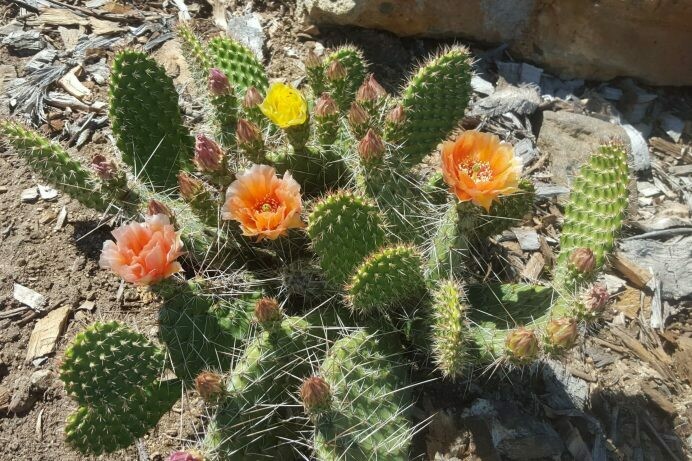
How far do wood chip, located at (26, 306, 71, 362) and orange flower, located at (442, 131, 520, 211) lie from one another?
1740 mm

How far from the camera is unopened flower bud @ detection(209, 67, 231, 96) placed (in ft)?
7.92

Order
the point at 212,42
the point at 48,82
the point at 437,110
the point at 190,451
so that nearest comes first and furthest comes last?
the point at 190,451 < the point at 437,110 < the point at 212,42 < the point at 48,82

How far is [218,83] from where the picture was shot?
242cm

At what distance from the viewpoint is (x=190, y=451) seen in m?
1.85

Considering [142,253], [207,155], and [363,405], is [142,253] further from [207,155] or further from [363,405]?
[363,405]

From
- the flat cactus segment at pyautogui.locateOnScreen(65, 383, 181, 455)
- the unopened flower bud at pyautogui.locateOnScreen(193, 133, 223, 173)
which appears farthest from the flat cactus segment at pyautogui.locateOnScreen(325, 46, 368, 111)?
the flat cactus segment at pyautogui.locateOnScreen(65, 383, 181, 455)

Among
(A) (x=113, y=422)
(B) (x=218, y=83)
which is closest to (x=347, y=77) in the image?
(B) (x=218, y=83)

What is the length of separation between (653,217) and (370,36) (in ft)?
6.31

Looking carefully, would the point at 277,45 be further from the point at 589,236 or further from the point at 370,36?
the point at 589,236

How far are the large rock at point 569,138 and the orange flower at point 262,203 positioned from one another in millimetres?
1853

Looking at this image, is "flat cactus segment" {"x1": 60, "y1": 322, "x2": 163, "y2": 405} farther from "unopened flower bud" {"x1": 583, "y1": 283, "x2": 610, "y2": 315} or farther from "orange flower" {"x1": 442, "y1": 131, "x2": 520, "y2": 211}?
"unopened flower bud" {"x1": 583, "y1": 283, "x2": 610, "y2": 315}

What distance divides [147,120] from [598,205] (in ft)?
6.08

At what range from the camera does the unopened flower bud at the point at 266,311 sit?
6.58ft

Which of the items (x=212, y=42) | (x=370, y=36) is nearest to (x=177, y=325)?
(x=212, y=42)
